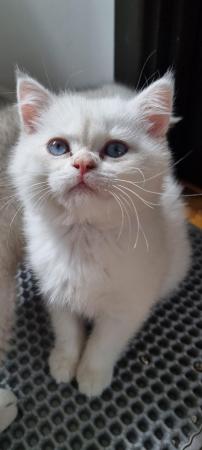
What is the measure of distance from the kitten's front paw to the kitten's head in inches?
16.1

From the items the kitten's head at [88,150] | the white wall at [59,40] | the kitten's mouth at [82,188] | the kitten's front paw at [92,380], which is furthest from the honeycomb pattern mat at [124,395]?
the white wall at [59,40]

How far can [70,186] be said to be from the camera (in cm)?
78

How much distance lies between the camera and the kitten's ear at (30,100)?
934mm

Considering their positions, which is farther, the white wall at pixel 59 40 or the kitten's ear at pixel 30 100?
the white wall at pixel 59 40

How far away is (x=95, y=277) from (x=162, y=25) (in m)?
1.09

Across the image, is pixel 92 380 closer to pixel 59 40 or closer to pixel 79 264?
pixel 79 264

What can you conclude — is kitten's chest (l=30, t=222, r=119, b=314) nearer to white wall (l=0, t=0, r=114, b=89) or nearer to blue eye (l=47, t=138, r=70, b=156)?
blue eye (l=47, t=138, r=70, b=156)

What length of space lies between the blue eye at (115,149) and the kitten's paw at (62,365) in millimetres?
542

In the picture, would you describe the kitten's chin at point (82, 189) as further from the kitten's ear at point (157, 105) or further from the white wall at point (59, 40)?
the white wall at point (59, 40)

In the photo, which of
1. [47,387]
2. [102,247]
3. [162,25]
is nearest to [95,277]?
[102,247]

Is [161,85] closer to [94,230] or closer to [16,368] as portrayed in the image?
[94,230]

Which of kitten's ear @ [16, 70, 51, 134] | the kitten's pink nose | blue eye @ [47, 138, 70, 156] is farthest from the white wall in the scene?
the kitten's pink nose

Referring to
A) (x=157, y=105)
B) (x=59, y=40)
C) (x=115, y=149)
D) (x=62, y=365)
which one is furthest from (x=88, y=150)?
(x=59, y=40)

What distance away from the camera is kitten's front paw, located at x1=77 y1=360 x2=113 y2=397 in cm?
106
